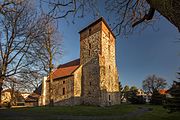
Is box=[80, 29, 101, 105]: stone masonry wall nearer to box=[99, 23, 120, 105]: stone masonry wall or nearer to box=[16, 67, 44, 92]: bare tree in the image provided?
box=[99, 23, 120, 105]: stone masonry wall

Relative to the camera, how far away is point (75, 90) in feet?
118

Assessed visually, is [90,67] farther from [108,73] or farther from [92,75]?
[108,73]

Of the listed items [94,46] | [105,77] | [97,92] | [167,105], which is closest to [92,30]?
[94,46]

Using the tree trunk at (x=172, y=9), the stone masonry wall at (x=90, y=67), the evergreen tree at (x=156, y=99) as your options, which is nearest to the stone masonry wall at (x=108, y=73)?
the stone masonry wall at (x=90, y=67)

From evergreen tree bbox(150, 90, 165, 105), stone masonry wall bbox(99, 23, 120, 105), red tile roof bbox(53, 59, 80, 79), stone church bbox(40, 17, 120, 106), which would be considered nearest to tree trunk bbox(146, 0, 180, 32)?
stone masonry wall bbox(99, 23, 120, 105)

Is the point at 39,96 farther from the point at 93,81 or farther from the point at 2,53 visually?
the point at 2,53

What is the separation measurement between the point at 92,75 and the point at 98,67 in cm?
183

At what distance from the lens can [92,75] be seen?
3547 centimetres

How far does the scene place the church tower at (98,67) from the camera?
3416 centimetres

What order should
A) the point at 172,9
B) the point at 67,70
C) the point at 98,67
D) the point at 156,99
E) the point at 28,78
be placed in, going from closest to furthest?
the point at 172,9 < the point at 28,78 < the point at 98,67 < the point at 67,70 < the point at 156,99

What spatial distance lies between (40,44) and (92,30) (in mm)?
22104

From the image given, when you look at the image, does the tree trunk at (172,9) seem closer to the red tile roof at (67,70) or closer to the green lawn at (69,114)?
the green lawn at (69,114)

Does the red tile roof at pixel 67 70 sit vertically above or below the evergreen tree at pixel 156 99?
above

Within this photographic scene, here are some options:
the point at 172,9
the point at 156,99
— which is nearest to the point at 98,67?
the point at 156,99
